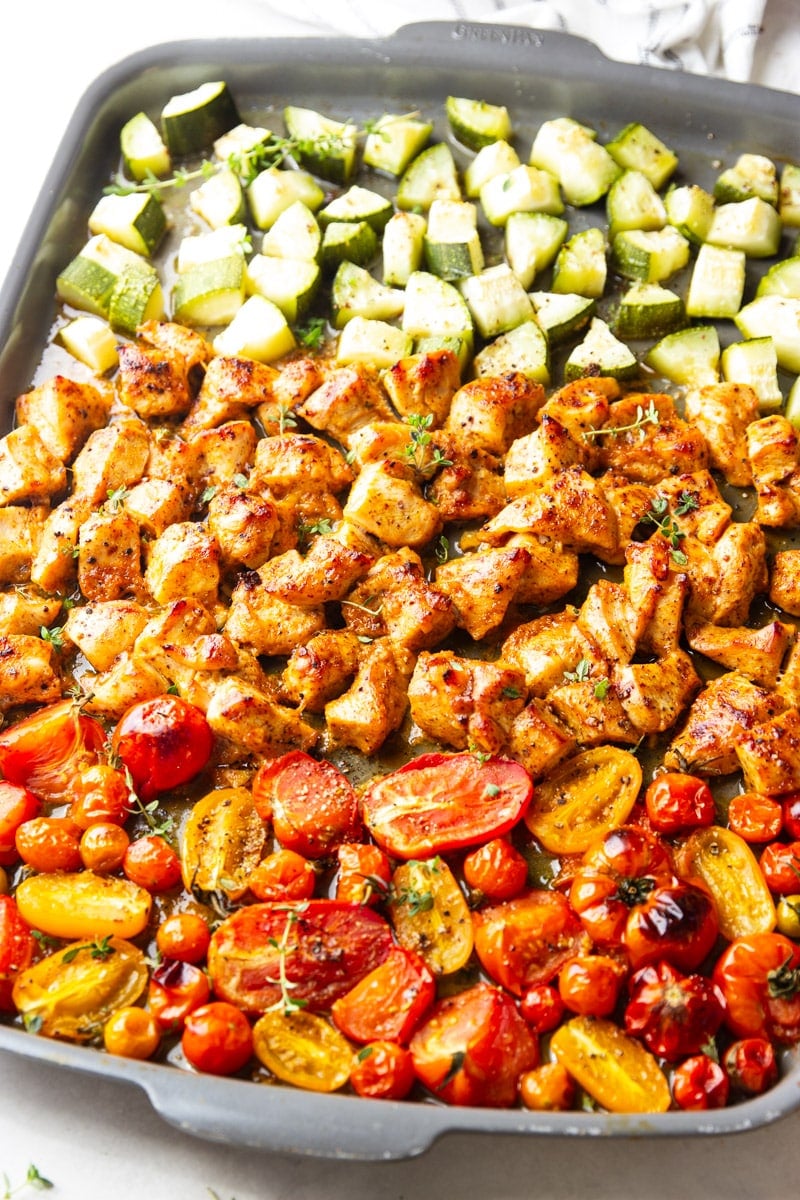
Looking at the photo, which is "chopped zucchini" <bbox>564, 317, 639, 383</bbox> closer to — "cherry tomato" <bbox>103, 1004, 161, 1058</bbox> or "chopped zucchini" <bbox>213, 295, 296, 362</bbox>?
"chopped zucchini" <bbox>213, 295, 296, 362</bbox>

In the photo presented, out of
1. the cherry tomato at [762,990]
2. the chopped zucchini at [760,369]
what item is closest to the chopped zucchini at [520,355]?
the chopped zucchini at [760,369]

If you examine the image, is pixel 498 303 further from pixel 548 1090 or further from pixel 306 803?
pixel 548 1090

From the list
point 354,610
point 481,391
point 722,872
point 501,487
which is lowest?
point 722,872

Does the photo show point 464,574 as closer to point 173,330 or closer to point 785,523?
point 785,523

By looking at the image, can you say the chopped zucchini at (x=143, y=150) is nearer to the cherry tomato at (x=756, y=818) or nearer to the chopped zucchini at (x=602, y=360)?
the chopped zucchini at (x=602, y=360)

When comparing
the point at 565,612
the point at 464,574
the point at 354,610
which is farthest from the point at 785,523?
the point at 354,610
